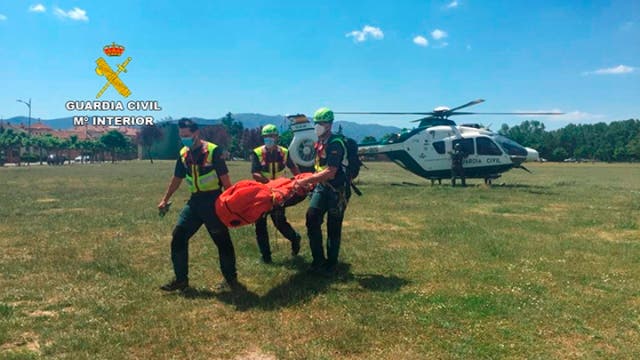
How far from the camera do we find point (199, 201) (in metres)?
7.03

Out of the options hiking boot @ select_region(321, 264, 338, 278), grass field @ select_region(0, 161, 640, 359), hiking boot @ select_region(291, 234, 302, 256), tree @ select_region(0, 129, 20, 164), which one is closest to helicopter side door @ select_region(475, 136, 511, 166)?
grass field @ select_region(0, 161, 640, 359)

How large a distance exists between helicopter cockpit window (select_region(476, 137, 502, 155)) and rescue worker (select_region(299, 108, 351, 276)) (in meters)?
19.0

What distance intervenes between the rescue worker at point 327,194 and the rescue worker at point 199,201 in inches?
57.6

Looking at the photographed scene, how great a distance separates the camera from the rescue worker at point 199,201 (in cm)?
696

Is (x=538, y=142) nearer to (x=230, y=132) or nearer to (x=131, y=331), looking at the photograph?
(x=230, y=132)

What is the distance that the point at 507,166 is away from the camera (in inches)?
990

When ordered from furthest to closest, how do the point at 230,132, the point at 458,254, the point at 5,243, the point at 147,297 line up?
the point at 230,132, the point at 5,243, the point at 458,254, the point at 147,297

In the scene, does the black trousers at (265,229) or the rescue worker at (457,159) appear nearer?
the black trousers at (265,229)

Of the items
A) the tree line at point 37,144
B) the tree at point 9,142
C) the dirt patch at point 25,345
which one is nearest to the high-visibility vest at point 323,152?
the dirt patch at point 25,345

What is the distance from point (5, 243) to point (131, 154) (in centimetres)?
13378

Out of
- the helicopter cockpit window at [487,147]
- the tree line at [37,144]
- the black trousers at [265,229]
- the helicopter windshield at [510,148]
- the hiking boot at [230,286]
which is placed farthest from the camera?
the tree line at [37,144]

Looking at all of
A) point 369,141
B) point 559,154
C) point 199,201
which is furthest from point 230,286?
point 559,154

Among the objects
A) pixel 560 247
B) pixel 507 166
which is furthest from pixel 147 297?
pixel 507 166

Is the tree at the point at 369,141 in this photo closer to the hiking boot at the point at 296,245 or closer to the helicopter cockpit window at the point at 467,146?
the helicopter cockpit window at the point at 467,146
